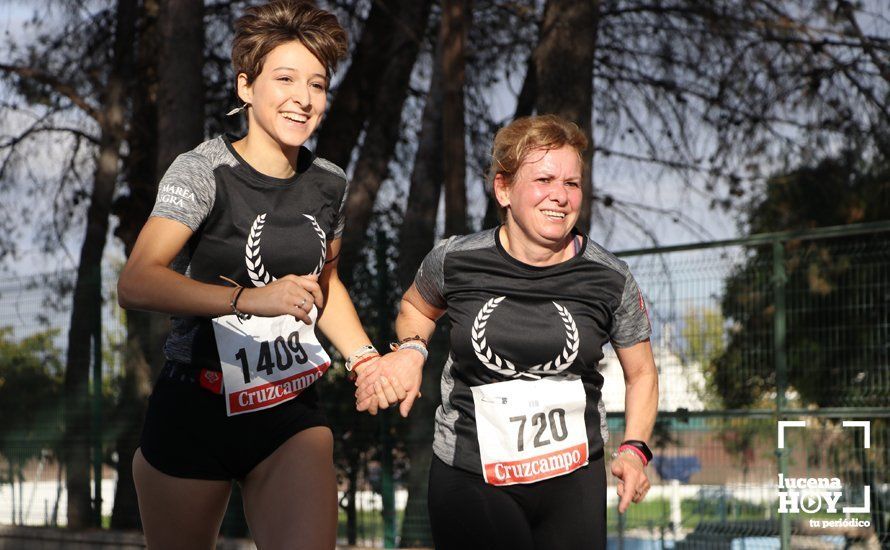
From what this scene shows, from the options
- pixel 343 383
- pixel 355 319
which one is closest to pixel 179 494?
pixel 355 319

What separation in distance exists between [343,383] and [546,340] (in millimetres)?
6385

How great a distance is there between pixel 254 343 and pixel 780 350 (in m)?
5.33

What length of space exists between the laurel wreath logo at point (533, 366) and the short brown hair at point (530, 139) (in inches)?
18.7

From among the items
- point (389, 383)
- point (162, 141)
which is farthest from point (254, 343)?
point (162, 141)

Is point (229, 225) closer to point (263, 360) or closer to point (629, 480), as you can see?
point (263, 360)

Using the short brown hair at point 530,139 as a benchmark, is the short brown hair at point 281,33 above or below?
above

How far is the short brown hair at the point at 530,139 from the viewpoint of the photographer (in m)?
3.93

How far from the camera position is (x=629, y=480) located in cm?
378

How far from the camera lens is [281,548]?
3.76 m

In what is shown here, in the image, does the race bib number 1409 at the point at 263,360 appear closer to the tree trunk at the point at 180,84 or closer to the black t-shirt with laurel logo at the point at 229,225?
the black t-shirt with laurel logo at the point at 229,225

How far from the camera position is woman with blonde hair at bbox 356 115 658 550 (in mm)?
3863

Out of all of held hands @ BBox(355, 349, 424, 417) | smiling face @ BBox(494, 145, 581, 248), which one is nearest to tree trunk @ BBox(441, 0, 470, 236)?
smiling face @ BBox(494, 145, 581, 248)

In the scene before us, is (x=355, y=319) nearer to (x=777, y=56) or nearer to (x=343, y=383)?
(x=343, y=383)

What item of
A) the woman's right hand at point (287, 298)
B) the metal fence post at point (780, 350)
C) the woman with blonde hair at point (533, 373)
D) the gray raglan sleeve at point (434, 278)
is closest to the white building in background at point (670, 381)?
the metal fence post at point (780, 350)
